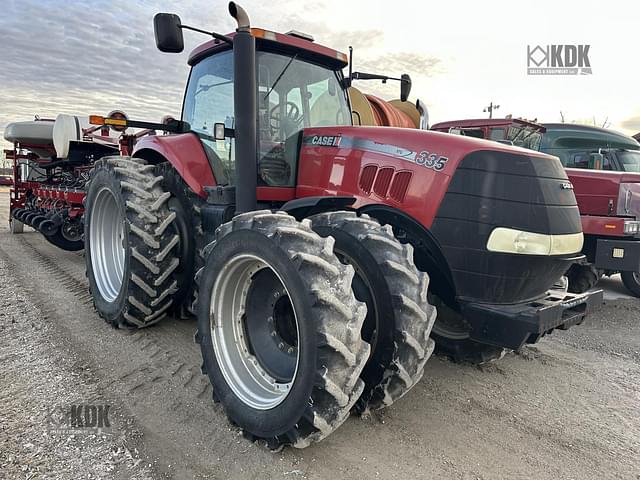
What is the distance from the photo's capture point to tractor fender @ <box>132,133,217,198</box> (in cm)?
395

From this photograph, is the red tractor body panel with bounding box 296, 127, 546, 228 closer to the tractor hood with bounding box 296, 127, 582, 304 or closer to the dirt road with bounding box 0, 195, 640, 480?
the tractor hood with bounding box 296, 127, 582, 304

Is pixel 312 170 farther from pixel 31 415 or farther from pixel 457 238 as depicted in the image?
pixel 31 415

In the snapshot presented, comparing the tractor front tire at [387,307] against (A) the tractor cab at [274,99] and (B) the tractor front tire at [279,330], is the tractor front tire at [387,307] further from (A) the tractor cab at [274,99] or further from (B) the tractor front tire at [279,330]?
(A) the tractor cab at [274,99]

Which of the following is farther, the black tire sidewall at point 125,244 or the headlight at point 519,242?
the black tire sidewall at point 125,244

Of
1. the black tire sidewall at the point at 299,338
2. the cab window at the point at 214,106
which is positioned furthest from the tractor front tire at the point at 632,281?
the black tire sidewall at the point at 299,338

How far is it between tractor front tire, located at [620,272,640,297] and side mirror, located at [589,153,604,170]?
1648 mm

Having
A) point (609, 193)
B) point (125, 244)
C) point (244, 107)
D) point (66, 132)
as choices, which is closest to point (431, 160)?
point (244, 107)

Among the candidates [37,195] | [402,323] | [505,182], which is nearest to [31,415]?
[402,323]

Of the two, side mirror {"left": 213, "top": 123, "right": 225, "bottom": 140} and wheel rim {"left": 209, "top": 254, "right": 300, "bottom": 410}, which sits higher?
side mirror {"left": 213, "top": 123, "right": 225, "bottom": 140}

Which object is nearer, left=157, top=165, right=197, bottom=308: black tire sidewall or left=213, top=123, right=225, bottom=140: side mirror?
left=213, top=123, right=225, bottom=140: side mirror

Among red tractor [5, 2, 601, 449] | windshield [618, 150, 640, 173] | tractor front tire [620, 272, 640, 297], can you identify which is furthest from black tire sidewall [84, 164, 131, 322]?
windshield [618, 150, 640, 173]

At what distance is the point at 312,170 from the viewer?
3523 millimetres

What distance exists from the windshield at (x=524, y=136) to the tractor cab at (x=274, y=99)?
411 cm

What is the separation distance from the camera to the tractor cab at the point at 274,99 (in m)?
3.59
